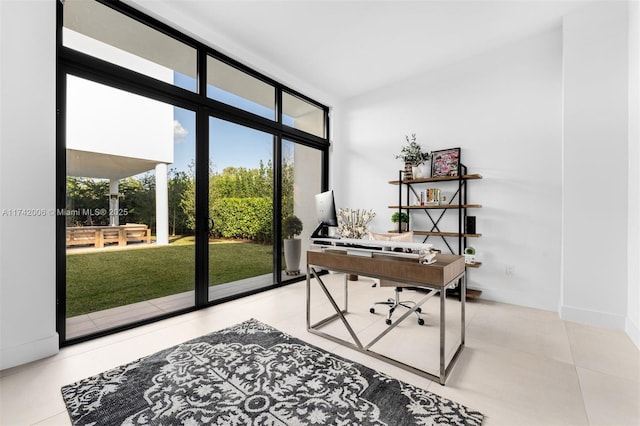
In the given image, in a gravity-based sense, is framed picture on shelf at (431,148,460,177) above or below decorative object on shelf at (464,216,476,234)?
above

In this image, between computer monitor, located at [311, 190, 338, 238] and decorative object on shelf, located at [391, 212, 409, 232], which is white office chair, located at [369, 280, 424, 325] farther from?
decorative object on shelf, located at [391, 212, 409, 232]

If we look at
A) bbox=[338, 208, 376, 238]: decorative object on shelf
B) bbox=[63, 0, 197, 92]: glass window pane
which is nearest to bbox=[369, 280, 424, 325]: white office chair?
bbox=[338, 208, 376, 238]: decorative object on shelf

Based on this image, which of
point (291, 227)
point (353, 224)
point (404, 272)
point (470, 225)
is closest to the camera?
point (404, 272)

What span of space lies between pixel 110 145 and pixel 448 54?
403 cm

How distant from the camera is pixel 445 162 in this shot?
12.4 feet

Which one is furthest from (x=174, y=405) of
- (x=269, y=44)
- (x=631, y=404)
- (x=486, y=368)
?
(x=269, y=44)

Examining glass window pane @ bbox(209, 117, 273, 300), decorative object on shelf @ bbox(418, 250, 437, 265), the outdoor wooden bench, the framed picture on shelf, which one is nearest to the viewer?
decorative object on shelf @ bbox(418, 250, 437, 265)

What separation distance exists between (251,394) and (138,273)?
1.88 m

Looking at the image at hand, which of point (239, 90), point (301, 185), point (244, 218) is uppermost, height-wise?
point (239, 90)

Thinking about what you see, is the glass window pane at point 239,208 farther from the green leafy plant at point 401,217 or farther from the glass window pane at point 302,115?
the green leafy plant at point 401,217

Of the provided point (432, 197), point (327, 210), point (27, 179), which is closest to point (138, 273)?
point (27, 179)

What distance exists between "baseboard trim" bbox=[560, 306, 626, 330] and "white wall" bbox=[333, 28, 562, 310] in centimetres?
31

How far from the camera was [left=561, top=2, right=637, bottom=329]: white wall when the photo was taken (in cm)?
262

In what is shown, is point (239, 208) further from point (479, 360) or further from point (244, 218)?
point (479, 360)
